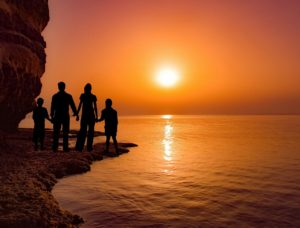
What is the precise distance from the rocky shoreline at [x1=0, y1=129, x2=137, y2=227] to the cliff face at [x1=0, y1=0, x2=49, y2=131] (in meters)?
8.81

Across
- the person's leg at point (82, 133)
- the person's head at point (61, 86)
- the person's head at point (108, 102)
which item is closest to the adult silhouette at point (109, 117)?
the person's head at point (108, 102)

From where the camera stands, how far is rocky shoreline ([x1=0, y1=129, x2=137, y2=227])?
6.38 m

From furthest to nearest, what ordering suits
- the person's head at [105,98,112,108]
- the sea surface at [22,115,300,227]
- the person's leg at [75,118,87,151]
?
the person's head at [105,98,112,108] → the person's leg at [75,118,87,151] → the sea surface at [22,115,300,227]

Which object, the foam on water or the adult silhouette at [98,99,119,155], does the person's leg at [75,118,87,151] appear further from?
the adult silhouette at [98,99,119,155]

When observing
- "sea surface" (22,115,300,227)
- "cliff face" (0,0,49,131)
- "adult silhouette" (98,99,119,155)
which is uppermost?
"cliff face" (0,0,49,131)

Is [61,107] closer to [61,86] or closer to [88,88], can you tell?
[61,86]

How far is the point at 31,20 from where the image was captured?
2680 cm

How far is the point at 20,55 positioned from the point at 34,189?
18.2 m

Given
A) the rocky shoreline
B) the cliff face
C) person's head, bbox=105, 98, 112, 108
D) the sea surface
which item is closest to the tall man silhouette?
the rocky shoreline

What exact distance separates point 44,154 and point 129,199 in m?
8.68

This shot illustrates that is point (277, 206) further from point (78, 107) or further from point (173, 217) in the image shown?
point (78, 107)

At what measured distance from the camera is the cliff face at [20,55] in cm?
2191

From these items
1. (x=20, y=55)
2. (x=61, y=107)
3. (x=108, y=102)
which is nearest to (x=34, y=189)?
(x=61, y=107)

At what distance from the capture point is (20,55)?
23.5 m
